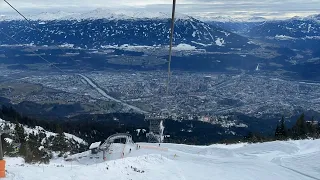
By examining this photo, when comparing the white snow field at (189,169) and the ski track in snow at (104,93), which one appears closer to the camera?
the white snow field at (189,169)

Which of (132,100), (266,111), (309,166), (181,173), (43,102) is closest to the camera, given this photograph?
(181,173)

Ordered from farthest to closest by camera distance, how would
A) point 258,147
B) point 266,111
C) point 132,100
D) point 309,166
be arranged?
point 132,100 → point 266,111 → point 258,147 → point 309,166

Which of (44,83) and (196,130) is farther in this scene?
(44,83)

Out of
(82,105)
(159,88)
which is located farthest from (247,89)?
(82,105)

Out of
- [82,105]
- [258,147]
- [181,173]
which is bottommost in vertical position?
[82,105]

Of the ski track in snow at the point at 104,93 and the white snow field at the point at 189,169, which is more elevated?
the white snow field at the point at 189,169

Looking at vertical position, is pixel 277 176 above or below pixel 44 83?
above

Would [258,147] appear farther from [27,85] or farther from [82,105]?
[27,85]

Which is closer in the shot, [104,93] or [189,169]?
[189,169]

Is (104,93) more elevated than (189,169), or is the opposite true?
(189,169)

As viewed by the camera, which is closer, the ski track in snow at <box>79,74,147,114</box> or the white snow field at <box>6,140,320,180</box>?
the white snow field at <box>6,140,320,180</box>

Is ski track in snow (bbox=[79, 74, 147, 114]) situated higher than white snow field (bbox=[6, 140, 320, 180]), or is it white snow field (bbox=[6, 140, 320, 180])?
white snow field (bbox=[6, 140, 320, 180])
